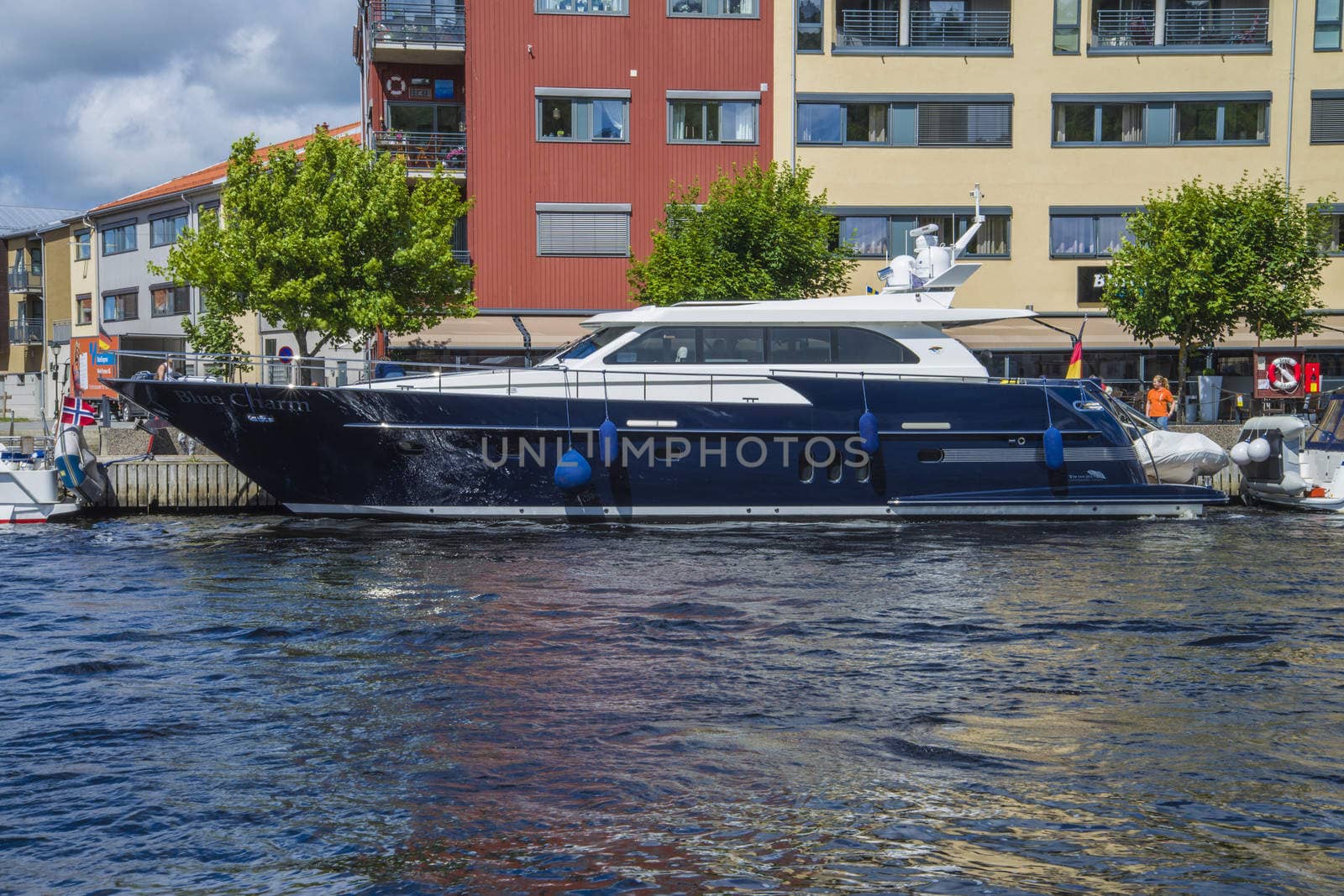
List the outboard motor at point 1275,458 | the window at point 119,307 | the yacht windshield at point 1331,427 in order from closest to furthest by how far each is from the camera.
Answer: the outboard motor at point 1275,458 < the yacht windshield at point 1331,427 < the window at point 119,307

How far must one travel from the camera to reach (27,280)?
61344mm

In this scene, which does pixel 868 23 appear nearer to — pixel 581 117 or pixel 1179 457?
pixel 581 117

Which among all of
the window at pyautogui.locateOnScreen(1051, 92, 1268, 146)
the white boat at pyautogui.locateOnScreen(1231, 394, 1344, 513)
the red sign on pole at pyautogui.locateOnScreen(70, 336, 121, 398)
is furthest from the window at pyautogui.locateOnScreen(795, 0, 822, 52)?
the red sign on pole at pyautogui.locateOnScreen(70, 336, 121, 398)

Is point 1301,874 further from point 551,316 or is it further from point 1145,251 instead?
point 551,316

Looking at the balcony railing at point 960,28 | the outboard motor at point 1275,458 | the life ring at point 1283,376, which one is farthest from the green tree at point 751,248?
the outboard motor at point 1275,458

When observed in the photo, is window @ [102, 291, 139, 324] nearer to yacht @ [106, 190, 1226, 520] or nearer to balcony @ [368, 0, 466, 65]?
balcony @ [368, 0, 466, 65]

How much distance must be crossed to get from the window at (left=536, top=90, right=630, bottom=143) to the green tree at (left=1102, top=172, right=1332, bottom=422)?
11.9m

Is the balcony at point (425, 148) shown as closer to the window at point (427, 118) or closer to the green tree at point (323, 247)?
the window at point (427, 118)

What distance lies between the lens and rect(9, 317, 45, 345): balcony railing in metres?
60.7

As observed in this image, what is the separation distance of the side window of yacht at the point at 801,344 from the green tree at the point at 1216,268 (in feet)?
46.1

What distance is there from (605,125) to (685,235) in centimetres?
555

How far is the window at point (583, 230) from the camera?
32.8 m

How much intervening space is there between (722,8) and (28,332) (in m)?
41.1

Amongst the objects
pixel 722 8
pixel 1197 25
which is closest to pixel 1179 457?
pixel 722 8
